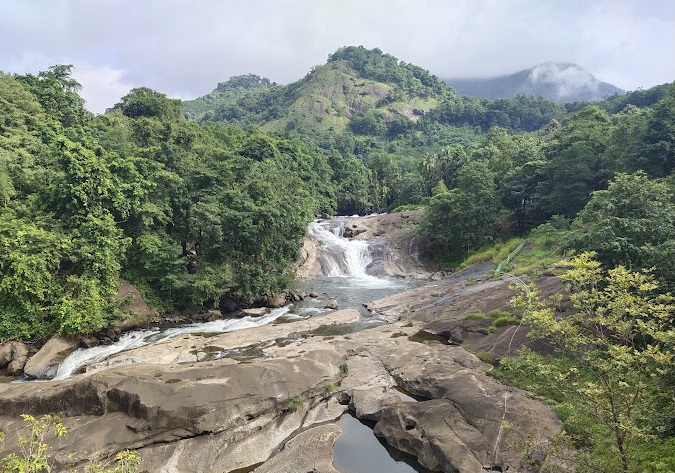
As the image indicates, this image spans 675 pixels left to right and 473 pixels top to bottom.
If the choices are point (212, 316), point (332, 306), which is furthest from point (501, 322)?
point (212, 316)

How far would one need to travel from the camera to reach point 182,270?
2842 centimetres

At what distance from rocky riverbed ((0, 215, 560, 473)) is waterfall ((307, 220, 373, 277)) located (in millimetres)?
24831

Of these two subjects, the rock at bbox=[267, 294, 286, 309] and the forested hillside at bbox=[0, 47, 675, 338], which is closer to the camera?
the forested hillside at bbox=[0, 47, 675, 338]

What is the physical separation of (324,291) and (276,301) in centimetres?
692

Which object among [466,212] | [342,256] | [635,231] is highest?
[466,212]

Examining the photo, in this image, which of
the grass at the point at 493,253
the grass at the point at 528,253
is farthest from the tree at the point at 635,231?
the grass at the point at 493,253

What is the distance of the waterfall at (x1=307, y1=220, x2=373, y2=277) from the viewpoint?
150ft

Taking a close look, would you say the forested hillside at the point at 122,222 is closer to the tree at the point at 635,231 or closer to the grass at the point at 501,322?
the grass at the point at 501,322

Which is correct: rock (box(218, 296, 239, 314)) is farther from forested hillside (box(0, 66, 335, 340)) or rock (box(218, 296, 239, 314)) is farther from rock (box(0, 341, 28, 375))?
rock (box(0, 341, 28, 375))

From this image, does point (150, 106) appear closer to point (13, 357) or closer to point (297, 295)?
point (297, 295)

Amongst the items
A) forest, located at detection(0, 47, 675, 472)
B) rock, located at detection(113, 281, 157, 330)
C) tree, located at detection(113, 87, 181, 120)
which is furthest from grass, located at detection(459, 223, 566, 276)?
tree, located at detection(113, 87, 181, 120)

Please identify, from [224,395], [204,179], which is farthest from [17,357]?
[204,179]

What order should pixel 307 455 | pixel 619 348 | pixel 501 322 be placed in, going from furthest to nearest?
pixel 501 322, pixel 307 455, pixel 619 348

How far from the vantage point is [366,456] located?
13.7 m
